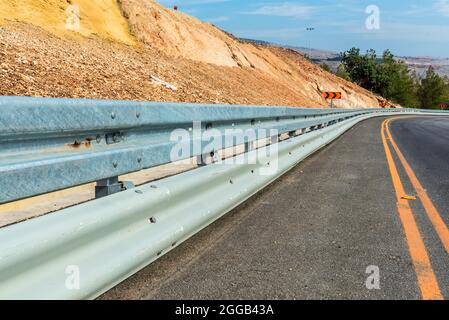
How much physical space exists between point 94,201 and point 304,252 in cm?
176

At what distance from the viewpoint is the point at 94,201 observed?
281 cm

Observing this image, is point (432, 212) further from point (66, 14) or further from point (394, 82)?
point (394, 82)

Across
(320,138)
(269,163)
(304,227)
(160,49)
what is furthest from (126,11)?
(304,227)

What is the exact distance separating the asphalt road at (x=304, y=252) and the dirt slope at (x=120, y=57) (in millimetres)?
6129

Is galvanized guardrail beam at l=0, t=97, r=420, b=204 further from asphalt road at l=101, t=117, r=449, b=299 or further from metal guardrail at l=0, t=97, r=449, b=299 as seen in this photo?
asphalt road at l=101, t=117, r=449, b=299

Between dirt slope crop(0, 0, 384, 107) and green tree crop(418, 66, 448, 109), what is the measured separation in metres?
140

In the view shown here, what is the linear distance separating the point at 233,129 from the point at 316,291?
2.87 meters

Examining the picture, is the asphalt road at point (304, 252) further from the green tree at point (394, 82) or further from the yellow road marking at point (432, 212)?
the green tree at point (394, 82)

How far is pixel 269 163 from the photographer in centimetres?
643

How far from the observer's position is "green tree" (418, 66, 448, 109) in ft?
516

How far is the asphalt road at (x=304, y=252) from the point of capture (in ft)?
9.61

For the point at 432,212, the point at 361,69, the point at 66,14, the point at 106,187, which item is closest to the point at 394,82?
the point at 361,69

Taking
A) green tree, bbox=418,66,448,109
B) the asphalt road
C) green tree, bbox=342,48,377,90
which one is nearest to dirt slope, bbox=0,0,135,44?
the asphalt road
